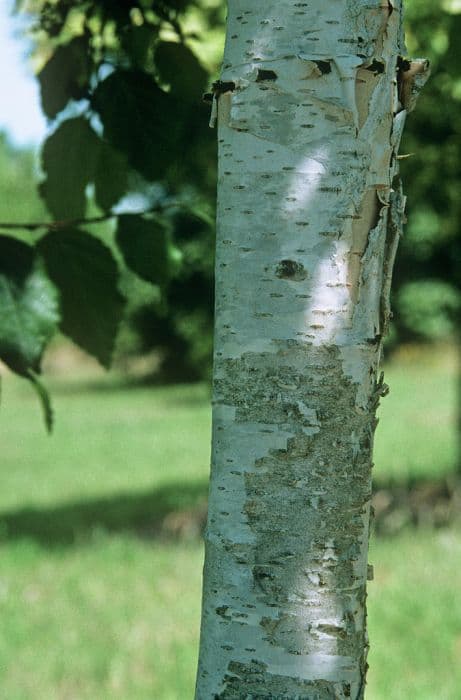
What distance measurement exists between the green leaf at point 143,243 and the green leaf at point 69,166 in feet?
0.39

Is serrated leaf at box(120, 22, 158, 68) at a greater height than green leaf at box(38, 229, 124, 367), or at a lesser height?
greater

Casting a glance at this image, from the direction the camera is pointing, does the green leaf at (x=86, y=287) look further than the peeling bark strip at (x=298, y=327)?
Yes

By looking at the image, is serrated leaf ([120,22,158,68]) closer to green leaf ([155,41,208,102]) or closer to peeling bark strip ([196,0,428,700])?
green leaf ([155,41,208,102])

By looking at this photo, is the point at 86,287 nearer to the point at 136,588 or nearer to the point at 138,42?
the point at 138,42

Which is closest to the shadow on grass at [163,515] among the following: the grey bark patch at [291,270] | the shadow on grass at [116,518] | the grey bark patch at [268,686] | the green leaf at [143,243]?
the shadow on grass at [116,518]

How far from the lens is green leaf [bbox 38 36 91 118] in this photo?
162 centimetres

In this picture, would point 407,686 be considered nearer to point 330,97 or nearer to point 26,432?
point 330,97

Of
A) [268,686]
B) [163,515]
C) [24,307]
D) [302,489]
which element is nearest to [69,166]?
[24,307]

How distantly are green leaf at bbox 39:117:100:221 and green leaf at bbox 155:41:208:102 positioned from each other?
0.56 feet

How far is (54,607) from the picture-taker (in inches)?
178

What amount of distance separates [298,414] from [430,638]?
122 inches

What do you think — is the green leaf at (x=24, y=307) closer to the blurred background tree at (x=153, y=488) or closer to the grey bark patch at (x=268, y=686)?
the blurred background tree at (x=153, y=488)

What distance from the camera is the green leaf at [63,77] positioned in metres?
1.62

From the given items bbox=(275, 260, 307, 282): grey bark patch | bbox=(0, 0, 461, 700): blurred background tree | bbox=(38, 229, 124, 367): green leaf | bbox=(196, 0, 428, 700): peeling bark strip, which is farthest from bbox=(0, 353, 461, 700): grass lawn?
bbox=(275, 260, 307, 282): grey bark patch
